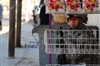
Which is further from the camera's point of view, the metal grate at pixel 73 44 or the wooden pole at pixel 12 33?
the wooden pole at pixel 12 33

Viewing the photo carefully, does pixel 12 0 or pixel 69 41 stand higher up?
pixel 12 0

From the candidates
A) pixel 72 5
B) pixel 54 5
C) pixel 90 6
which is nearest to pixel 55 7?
pixel 54 5

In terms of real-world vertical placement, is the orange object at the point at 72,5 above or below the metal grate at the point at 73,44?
above

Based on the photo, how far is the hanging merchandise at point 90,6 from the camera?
366cm

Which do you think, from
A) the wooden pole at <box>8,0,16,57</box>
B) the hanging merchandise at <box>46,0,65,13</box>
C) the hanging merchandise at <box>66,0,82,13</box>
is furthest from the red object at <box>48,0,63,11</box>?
the wooden pole at <box>8,0,16,57</box>

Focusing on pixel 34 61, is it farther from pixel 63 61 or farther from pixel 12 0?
pixel 63 61

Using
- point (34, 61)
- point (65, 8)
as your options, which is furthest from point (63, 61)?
point (34, 61)

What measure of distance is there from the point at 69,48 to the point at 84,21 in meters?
0.64

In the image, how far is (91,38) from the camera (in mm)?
3826

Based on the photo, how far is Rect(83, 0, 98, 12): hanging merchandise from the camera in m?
3.66

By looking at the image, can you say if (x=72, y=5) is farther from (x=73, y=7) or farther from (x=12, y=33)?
(x=12, y=33)

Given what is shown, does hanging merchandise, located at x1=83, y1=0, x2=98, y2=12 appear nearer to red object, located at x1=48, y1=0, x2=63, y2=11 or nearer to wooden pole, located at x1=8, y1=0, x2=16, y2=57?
red object, located at x1=48, y1=0, x2=63, y2=11

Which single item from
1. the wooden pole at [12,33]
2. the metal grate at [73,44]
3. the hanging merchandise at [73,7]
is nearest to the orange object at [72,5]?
the hanging merchandise at [73,7]

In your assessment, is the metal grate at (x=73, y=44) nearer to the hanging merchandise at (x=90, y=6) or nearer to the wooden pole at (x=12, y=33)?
the hanging merchandise at (x=90, y=6)
